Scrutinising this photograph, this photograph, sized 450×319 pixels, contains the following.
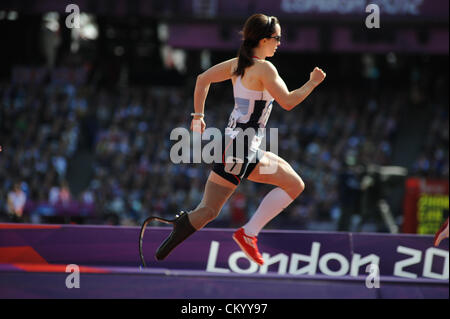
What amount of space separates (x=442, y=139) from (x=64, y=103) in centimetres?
1061

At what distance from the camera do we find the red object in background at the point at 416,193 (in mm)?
11797

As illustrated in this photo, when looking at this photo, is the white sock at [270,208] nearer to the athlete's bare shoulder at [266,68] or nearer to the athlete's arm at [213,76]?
the athlete's arm at [213,76]

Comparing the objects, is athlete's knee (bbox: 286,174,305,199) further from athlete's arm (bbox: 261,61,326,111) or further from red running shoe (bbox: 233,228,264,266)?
athlete's arm (bbox: 261,61,326,111)

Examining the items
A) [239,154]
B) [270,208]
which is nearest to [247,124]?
[239,154]

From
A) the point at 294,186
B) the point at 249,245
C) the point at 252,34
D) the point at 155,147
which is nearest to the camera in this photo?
the point at 252,34

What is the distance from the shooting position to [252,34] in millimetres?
5488

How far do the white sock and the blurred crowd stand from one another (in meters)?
7.27

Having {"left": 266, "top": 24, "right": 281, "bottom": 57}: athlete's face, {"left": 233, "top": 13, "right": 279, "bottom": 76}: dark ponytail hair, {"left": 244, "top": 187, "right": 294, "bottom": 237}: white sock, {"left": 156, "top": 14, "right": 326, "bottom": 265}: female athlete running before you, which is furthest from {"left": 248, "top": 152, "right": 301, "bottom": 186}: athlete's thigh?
{"left": 266, "top": 24, "right": 281, "bottom": 57}: athlete's face

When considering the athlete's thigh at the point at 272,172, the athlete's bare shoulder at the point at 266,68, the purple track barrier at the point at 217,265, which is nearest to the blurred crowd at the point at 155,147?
the purple track barrier at the point at 217,265

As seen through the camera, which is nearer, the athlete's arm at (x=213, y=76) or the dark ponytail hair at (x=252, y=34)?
the dark ponytail hair at (x=252, y=34)

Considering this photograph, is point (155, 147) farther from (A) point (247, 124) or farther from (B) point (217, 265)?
(A) point (247, 124)

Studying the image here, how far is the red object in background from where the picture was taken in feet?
38.7

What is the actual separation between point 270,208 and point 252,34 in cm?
151

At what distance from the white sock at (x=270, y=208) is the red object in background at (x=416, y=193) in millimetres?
6690
